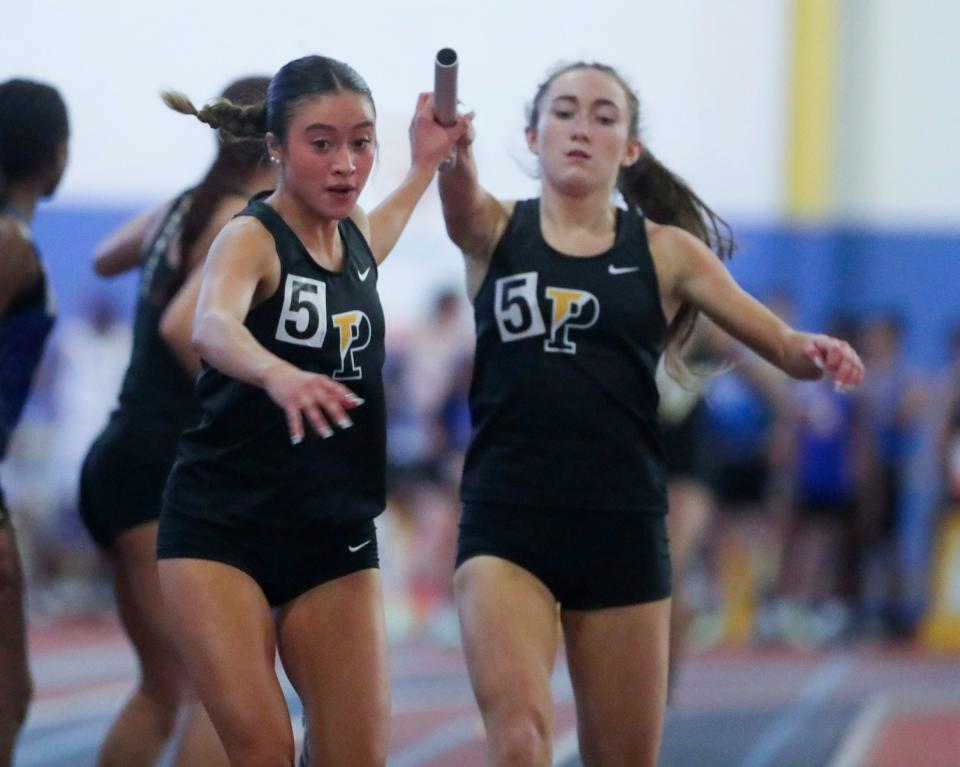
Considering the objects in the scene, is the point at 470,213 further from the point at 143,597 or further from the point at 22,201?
the point at 143,597

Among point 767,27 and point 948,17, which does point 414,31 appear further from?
point 948,17

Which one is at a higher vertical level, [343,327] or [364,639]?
[343,327]

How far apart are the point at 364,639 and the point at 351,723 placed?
188mm

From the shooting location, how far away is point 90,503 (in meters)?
4.69

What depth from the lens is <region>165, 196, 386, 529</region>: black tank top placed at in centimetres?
376

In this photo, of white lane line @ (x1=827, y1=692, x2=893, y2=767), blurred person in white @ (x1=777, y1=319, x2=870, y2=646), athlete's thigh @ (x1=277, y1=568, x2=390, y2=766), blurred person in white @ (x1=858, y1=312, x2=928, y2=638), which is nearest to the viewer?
athlete's thigh @ (x1=277, y1=568, x2=390, y2=766)

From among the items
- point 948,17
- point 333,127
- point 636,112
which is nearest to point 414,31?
point 948,17

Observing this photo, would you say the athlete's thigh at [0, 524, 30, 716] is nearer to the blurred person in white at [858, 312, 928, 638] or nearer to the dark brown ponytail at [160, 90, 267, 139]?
the dark brown ponytail at [160, 90, 267, 139]

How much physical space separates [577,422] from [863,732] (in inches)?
159

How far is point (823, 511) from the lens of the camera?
1152cm

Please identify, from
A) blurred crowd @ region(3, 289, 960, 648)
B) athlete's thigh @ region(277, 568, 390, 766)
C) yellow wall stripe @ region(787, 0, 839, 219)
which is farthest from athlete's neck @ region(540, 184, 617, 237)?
yellow wall stripe @ region(787, 0, 839, 219)

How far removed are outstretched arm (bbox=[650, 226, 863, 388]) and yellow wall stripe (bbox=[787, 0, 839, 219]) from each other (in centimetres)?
1003

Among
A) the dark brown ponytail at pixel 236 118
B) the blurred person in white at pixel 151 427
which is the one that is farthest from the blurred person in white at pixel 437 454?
the dark brown ponytail at pixel 236 118

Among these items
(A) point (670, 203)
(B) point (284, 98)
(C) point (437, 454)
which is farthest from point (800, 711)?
(B) point (284, 98)
